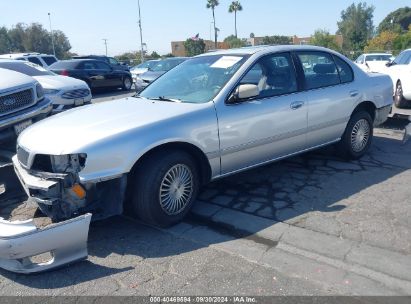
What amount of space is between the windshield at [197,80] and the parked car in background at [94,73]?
42.0 ft

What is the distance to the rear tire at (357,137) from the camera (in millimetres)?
5539

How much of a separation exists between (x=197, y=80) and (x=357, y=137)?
8.54 ft

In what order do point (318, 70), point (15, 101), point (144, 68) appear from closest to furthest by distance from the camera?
point (318, 70)
point (15, 101)
point (144, 68)

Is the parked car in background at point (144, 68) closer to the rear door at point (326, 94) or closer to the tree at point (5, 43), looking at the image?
the rear door at point (326, 94)

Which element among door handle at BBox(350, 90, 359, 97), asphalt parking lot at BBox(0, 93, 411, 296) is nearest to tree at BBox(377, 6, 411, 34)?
door handle at BBox(350, 90, 359, 97)

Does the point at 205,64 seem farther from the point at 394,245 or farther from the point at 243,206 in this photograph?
the point at 394,245

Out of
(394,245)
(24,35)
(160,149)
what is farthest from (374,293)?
(24,35)

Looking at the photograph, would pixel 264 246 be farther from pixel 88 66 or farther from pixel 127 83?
pixel 127 83

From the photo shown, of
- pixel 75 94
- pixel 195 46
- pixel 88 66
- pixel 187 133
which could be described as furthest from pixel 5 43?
pixel 187 133

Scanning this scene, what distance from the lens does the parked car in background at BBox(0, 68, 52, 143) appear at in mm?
5219

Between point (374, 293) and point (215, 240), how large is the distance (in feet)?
4.67

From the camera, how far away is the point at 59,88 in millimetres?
8445

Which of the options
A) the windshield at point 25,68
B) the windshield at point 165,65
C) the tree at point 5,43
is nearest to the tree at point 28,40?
the tree at point 5,43

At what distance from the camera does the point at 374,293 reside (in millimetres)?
2809
